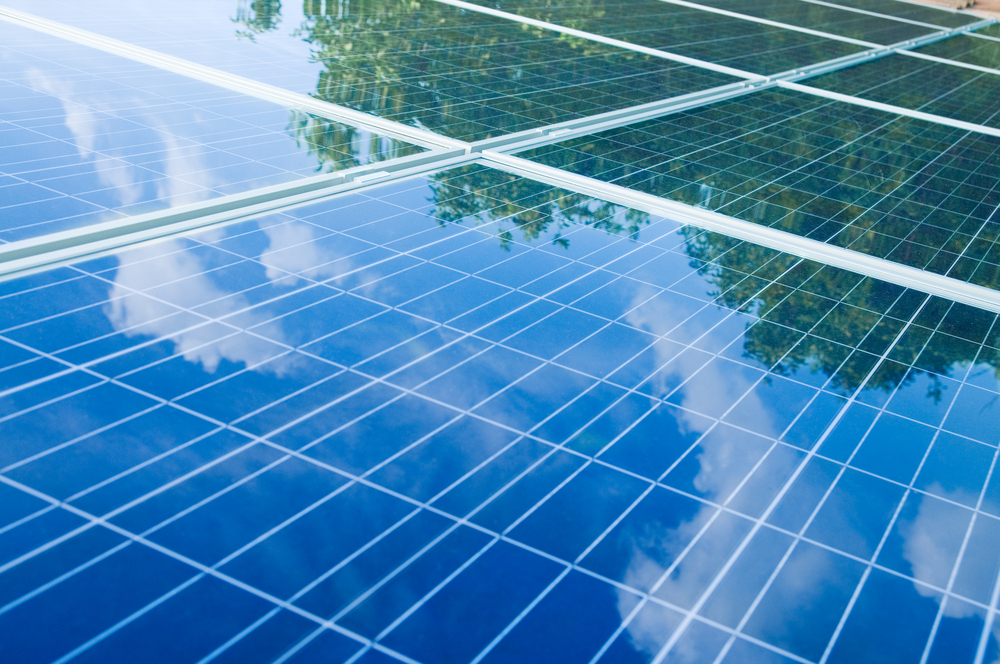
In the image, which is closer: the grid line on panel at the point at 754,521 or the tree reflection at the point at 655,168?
the grid line on panel at the point at 754,521

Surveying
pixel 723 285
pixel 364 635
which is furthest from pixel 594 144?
pixel 364 635

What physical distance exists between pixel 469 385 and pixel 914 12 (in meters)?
21.8

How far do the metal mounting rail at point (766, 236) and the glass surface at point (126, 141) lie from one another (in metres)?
0.99

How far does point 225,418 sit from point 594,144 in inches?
188

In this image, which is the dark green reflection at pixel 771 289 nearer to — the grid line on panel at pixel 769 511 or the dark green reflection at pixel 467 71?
the grid line on panel at pixel 769 511

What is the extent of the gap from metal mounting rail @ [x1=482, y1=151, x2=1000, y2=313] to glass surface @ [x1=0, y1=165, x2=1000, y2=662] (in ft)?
1.24

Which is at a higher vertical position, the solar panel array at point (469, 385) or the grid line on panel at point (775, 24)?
the grid line on panel at point (775, 24)

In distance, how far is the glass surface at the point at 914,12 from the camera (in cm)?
2017

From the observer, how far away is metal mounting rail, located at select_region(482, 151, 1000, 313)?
17.3 feet

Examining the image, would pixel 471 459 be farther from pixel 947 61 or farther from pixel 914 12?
pixel 914 12

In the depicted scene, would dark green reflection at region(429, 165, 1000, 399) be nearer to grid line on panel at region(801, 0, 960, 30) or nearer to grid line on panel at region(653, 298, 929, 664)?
grid line on panel at region(653, 298, 929, 664)

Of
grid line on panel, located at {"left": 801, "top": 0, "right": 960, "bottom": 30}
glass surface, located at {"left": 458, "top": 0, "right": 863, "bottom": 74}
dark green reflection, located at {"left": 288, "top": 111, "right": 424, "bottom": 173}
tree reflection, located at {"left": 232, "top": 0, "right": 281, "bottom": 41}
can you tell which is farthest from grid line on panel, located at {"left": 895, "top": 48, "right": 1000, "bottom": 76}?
dark green reflection, located at {"left": 288, "top": 111, "right": 424, "bottom": 173}

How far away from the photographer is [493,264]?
481 cm

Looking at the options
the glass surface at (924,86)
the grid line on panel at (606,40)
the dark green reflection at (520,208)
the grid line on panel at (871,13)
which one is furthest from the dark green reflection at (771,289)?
the grid line on panel at (871,13)
